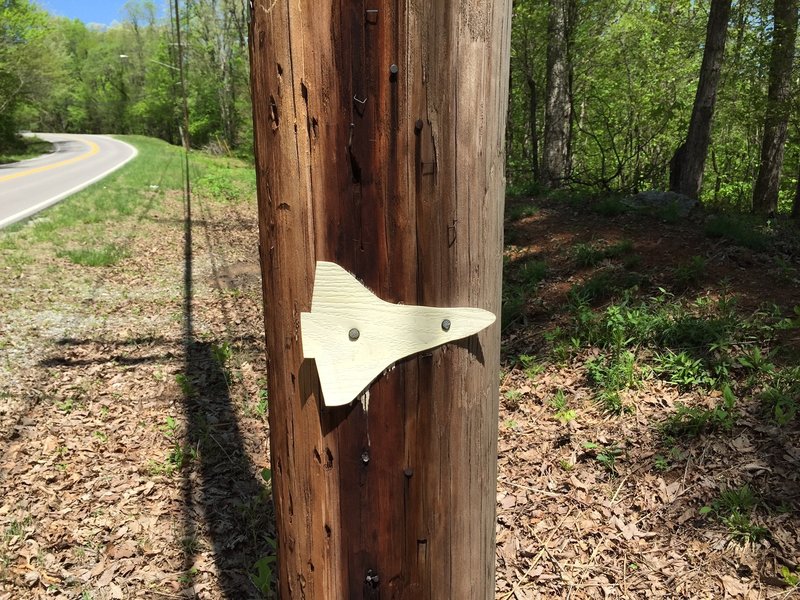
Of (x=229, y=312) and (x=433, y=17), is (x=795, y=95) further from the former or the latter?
(x=433, y=17)

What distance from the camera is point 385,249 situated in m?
1.19

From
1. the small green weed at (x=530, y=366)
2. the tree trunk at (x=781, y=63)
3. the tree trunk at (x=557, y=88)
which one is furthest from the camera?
the tree trunk at (x=557, y=88)

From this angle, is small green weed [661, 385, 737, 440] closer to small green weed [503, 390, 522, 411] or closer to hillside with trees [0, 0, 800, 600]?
hillside with trees [0, 0, 800, 600]

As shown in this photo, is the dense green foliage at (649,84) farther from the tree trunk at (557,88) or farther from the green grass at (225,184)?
the green grass at (225,184)

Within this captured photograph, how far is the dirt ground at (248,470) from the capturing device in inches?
124

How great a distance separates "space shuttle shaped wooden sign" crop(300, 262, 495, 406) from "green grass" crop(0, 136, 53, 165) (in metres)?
35.4

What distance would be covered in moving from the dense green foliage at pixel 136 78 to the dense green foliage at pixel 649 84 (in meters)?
9.85

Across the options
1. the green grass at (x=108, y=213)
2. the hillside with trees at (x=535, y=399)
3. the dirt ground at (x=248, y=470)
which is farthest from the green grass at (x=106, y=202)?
the dirt ground at (x=248, y=470)

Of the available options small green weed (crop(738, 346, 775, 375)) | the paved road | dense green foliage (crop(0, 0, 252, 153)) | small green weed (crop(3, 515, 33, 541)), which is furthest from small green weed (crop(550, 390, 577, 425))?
dense green foliage (crop(0, 0, 252, 153))

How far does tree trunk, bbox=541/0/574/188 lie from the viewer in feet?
38.7

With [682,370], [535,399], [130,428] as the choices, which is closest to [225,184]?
[130,428]

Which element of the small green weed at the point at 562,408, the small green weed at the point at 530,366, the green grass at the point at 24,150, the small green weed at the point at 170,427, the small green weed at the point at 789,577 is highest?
the green grass at the point at 24,150

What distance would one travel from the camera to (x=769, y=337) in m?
4.41

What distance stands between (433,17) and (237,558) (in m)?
3.28
